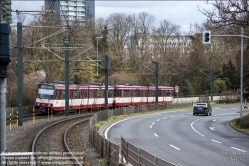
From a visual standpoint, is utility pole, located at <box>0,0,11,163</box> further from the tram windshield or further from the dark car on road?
the dark car on road

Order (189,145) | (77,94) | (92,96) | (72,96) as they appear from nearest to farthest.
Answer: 1. (189,145)
2. (72,96)
3. (77,94)
4. (92,96)

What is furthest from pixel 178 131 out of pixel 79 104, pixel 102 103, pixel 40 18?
pixel 40 18

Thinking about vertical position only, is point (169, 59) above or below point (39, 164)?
above

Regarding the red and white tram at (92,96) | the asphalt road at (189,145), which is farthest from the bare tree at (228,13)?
the red and white tram at (92,96)

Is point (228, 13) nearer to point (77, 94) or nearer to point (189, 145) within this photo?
point (189, 145)

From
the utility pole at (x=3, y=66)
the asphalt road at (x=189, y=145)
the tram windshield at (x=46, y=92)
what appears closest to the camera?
the utility pole at (x=3, y=66)

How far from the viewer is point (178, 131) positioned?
34594 millimetres

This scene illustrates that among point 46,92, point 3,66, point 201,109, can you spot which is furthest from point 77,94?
point 3,66

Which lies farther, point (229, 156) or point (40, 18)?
point (40, 18)

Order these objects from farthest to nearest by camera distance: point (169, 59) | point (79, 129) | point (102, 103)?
point (169, 59) < point (102, 103) < point (79, 129)

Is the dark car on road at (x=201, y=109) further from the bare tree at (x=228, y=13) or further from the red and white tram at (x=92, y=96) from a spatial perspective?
the bare tree at (x=228, y=13)

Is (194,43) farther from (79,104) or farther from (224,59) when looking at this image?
(79,104)

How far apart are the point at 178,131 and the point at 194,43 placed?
55.6m

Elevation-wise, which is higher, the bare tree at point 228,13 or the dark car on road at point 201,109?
the bare tree at point 228,13
